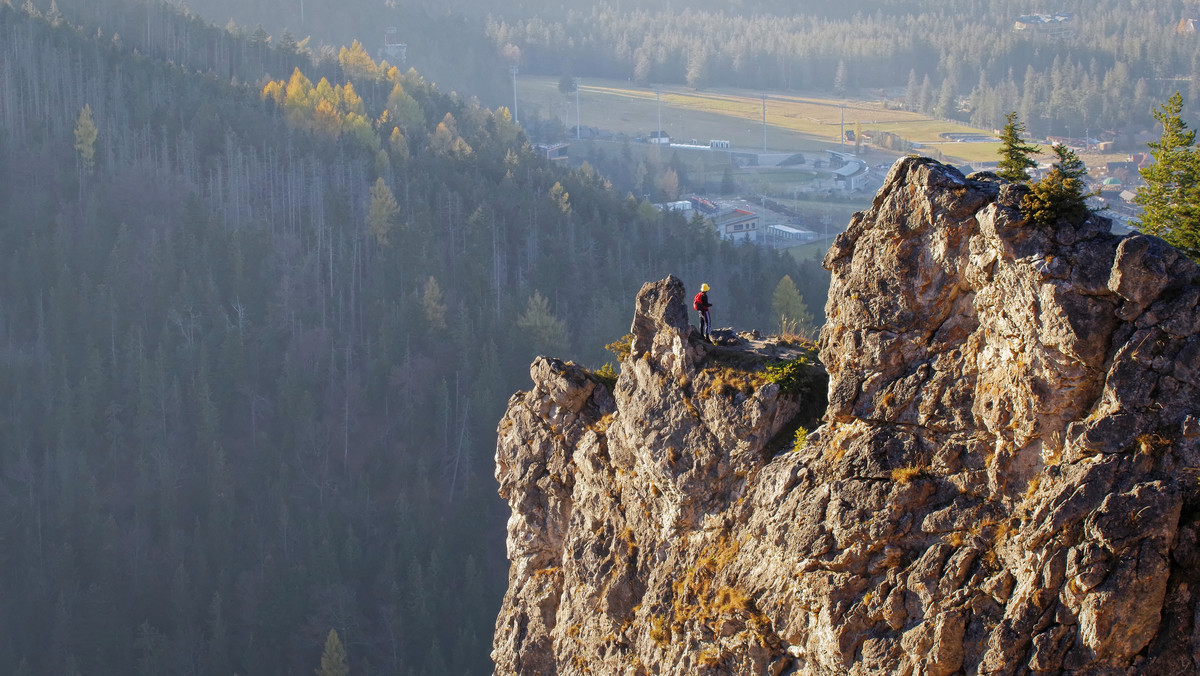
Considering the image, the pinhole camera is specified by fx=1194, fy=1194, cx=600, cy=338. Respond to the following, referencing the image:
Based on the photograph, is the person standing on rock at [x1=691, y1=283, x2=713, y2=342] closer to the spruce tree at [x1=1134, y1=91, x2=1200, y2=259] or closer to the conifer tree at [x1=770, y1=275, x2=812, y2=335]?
the spruce tree at [x1=1134, y1=91, x2=1200, y2=259]

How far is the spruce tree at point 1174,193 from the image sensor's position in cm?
2656

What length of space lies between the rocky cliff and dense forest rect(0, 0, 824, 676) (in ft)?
204

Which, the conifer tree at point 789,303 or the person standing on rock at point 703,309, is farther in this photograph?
the conifer tree at point 789,303

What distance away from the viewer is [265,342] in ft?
363

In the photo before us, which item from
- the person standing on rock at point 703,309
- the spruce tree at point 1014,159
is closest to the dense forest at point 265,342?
the person standing on rock at point 703,309

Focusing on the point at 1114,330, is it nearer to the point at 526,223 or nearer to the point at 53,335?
the point at 53,335

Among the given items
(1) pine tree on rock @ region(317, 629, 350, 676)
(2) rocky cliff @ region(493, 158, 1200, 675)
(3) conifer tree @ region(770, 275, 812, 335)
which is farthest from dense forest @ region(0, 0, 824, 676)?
(2) rocky cliff @ region(493, 158, 1200, 675)

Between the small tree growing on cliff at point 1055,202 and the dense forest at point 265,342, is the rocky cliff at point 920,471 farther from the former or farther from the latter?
the dense forest at point 265,342

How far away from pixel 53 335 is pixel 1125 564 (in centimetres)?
10498

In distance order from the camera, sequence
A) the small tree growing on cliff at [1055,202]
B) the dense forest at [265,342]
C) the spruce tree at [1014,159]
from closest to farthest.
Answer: the small tree growing on cliff at [1055,202] < the spruce tree at [1014,159] < the dense forest at [265,342]

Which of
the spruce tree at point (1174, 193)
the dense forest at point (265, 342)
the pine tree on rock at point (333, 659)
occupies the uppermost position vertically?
the spruce tree at point (1174, 193)

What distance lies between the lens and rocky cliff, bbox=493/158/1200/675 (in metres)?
18.7

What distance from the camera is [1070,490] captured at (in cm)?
1914

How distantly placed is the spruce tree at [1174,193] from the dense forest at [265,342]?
66724 millimetres
